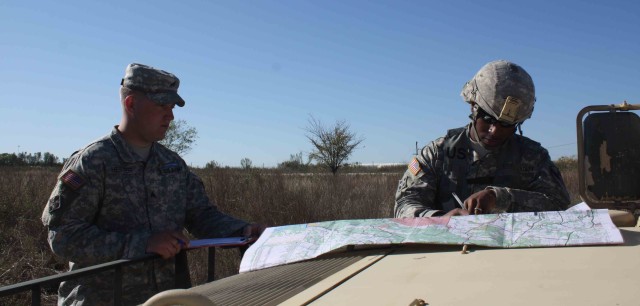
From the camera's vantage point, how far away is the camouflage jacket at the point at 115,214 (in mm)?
2539

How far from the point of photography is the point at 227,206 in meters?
9.19

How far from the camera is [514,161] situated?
3.13 metres

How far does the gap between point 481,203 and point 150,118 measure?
1628 millimetres

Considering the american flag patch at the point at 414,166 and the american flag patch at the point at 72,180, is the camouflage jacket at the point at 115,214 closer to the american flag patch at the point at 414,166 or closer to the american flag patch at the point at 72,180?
the american flag patch at the point at 72,180

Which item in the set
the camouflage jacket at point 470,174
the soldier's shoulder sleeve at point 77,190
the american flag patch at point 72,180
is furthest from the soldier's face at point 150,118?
the camouflage jacket at point 470,174

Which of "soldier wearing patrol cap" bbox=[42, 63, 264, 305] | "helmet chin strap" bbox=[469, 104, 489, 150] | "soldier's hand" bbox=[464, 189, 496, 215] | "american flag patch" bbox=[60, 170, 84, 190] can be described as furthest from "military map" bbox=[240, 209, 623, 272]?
"helmet chin strap" bbox=[469, 104, 489, 150]

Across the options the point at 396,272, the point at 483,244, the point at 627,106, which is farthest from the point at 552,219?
the point at 627,106

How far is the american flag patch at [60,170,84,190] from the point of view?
256 centimetres

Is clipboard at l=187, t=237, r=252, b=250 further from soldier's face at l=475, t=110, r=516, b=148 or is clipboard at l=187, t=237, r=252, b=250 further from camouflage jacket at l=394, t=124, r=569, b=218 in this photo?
soldier's face at l=475, t=110, r=516, b=148

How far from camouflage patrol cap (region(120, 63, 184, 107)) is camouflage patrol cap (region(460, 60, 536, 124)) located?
1.54 metres

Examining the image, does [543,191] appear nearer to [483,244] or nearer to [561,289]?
[483,244]

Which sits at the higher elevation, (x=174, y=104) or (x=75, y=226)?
(x=174, y=104)

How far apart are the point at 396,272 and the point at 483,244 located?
0.40m

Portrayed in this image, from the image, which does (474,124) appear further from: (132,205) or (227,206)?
(227,206)
